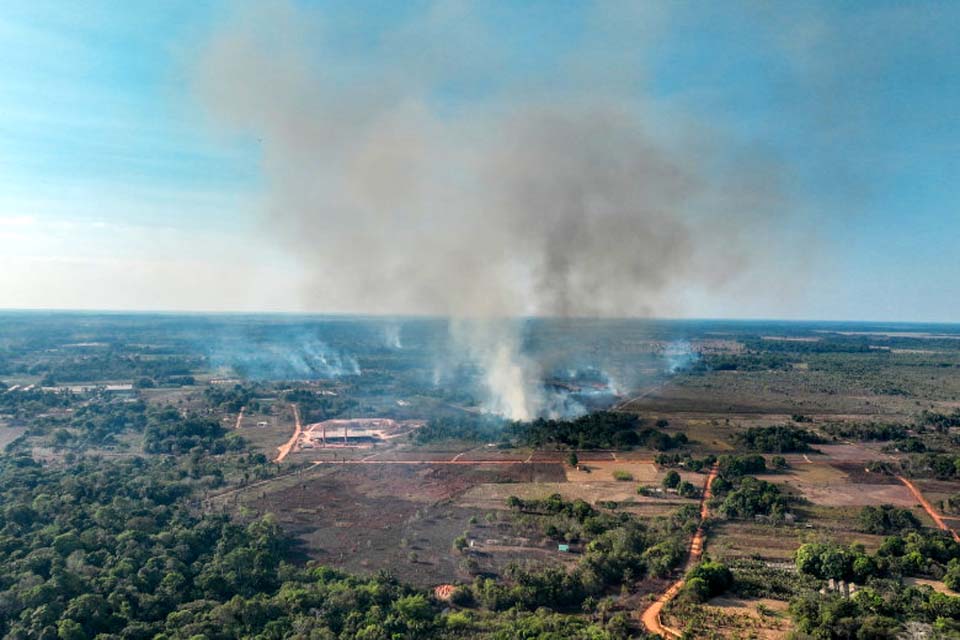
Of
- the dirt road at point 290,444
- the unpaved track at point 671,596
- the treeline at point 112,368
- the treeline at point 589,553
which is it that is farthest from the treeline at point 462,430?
the treeline at point 112,368

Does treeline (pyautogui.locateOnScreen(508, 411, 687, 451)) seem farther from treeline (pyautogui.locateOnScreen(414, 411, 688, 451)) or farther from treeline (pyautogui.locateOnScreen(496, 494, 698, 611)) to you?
treeline (pyautogui.locateOnScreen(496, 494, 698, 611))

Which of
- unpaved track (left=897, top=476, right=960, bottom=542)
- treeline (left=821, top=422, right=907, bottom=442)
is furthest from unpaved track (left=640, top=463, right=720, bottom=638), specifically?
treeline (left=821, top=422, right=907, bottom=442)

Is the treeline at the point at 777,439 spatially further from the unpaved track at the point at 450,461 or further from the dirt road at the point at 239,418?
the dirt road at the point at 239,418

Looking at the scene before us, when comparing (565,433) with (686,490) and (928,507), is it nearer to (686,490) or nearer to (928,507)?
(686,490)

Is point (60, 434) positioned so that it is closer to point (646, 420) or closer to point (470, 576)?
point (470, 576)

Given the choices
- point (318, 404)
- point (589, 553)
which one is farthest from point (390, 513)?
point (318, 404)

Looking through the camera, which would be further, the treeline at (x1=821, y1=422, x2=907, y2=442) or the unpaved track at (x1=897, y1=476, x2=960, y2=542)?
the treeline at (x1=821, y1=422, x2=907, y2=442)

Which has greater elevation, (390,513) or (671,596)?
(671,596)
